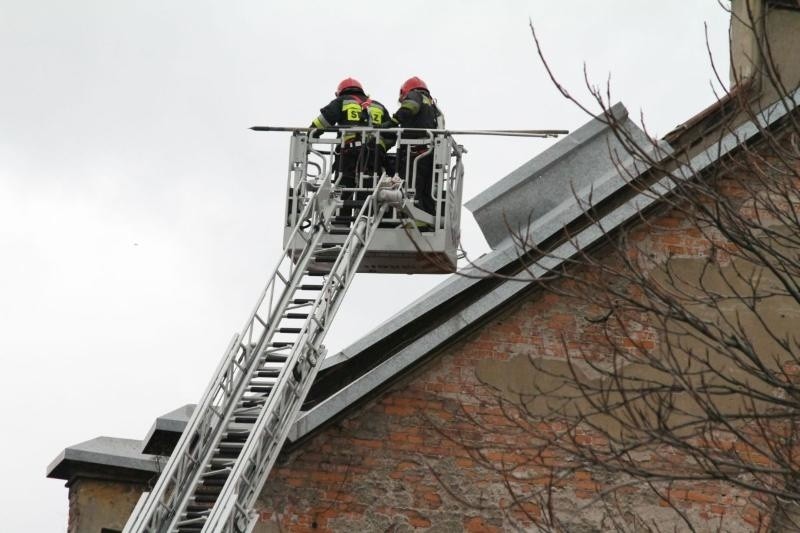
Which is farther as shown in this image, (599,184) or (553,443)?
(599,184)

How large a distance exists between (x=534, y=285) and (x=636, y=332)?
2.76 ft

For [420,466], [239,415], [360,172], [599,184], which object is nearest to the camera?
[239,415]

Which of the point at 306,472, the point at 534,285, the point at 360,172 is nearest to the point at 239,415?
the point at 306,472

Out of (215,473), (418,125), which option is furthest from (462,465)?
(418,125)

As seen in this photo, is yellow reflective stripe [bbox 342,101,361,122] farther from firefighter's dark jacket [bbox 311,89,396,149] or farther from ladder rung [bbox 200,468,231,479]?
ladder rung [bbox 200,468,231,479]

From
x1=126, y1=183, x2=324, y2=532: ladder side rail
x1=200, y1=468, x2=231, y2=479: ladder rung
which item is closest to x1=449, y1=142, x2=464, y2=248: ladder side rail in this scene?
x1=126, y1=183, x2=324, y2=532: ladder side rail

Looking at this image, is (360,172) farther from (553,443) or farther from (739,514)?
(553,443)

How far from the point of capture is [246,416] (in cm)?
1050

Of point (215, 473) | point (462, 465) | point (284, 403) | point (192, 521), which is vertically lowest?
point (192, 521)

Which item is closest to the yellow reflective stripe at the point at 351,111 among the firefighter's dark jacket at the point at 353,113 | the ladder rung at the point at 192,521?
the firefighter's dark jacket at the point at 353,113

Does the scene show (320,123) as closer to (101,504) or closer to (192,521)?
(101,504)

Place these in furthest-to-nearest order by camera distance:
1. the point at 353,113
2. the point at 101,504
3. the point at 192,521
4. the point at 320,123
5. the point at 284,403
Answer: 1. the point at 353,113
2. the point at 320,123
3. the point at 101,504
4. the point at 284,403
5. the point at 192,521

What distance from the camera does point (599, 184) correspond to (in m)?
12.1

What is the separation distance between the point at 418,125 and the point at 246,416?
417 centimetres
